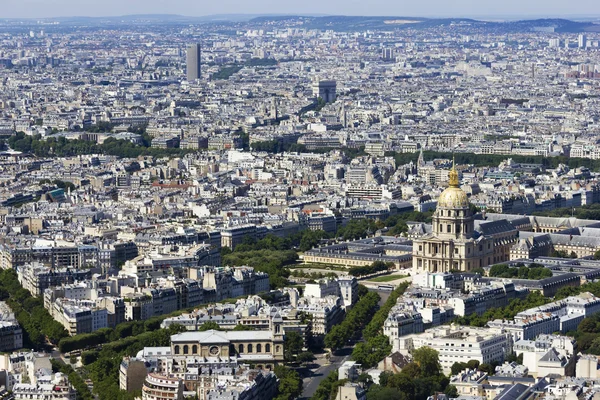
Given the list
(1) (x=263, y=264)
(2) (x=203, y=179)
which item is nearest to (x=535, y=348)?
(1) (x=263, y=264)

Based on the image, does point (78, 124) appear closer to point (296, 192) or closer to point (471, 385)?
point (296, 192)

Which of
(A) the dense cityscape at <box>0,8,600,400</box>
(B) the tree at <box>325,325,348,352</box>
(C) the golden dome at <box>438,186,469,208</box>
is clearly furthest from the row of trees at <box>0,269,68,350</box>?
(C) the golden dome at <box>438,186,469,208</box>

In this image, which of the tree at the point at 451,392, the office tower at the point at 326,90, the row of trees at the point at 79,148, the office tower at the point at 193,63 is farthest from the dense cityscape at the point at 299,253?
the office tower at the point at 193,63

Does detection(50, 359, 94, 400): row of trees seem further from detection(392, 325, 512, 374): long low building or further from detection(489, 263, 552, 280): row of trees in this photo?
detection(489, 263, 552, 280): row of trees

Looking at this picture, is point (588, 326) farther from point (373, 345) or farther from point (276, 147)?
point (276, 147)

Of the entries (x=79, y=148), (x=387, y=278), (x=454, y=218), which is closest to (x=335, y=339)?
(x=387, y=278)

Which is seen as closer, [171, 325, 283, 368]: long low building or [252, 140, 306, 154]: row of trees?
[171, 325, 283, 368]: long low building
